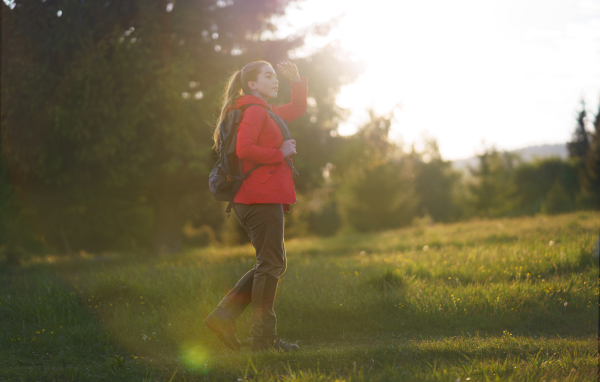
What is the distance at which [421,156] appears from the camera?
171ft

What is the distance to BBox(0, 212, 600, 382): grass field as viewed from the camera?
3.08m

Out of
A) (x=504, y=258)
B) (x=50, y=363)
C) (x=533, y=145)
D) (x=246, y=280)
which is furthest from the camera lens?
(x=533, y=145)

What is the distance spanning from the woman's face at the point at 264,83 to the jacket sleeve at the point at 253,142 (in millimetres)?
288

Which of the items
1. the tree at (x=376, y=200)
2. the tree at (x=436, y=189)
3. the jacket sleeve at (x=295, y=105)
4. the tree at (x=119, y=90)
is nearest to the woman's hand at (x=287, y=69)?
the jacket sleeve at (x=295, y=105)

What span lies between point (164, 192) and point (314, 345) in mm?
8938

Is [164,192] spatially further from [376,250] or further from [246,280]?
[246,280]

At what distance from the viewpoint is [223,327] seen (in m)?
3.66

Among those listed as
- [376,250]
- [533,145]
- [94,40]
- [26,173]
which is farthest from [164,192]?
[533,145]

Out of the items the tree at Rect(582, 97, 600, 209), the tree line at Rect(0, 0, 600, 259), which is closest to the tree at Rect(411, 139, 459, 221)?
the tree at Rect(582, 97, 600, 209)

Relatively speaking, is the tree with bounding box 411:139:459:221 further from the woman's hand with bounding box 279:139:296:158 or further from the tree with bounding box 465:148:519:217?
the woman's hand with bounding box 279:139:296:158

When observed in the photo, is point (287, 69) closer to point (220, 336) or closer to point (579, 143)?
point (220, 336)

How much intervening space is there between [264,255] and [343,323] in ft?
4.48

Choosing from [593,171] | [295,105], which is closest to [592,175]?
[593,171]

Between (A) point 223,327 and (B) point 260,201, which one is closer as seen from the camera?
(B) point 260,201
